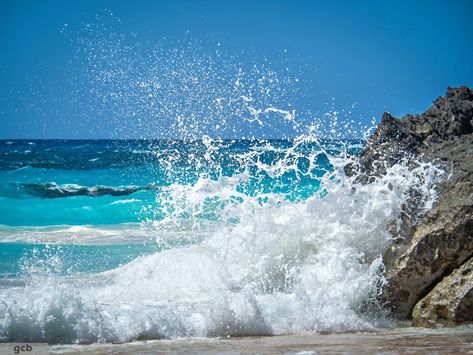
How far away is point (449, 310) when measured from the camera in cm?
436

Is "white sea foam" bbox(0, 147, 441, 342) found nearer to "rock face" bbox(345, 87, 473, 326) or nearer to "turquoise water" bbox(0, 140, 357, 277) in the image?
"rock face" bbox(345, 87, 473, 326)

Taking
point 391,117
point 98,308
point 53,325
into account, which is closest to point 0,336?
point 53,325

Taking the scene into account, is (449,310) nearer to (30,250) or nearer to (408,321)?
(408,321)

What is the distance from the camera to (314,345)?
12.4 ft

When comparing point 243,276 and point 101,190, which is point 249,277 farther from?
point 101,190

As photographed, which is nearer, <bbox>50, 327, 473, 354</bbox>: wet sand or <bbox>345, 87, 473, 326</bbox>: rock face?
<bbox>50, 327, 473, 354</bbox>: wet sand

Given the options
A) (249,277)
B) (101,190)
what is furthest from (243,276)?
(101,190)

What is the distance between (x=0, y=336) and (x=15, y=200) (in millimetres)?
13192

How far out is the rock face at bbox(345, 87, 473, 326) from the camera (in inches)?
176

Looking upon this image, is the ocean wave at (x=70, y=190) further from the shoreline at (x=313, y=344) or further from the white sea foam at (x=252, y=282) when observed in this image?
the shoreline at (x=313, y=344)

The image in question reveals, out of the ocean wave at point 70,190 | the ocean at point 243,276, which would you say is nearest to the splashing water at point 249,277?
the ocean at point 243,276

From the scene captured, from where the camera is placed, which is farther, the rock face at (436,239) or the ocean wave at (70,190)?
the ocean wave at (70,190)

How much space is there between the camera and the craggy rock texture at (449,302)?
4.34 metres

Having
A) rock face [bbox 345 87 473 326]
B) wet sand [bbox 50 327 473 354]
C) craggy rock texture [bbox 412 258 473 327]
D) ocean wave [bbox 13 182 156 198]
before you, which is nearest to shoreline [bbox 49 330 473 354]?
wet sand [bbox 50 327 473 354]
